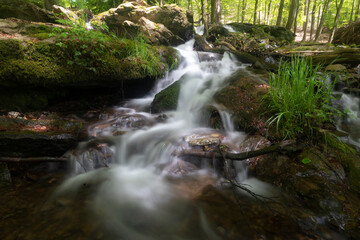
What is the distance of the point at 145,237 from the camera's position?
202cm

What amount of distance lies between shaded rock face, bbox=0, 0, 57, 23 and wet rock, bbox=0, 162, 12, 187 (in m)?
5.50

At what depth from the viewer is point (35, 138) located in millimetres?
2762

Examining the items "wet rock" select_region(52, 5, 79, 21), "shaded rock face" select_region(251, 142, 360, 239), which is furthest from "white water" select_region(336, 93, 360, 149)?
"wet rock" select_region(52, 5, 79, 21)

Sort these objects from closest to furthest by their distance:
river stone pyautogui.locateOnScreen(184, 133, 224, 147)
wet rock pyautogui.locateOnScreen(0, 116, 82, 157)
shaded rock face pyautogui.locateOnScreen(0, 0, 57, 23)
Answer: wet rock pyautogui.locateOnScreen(0, 116, 82, 157), river stone pyautogui.locateOnScreen(184, 133, 224, 147), shaded rock face pyautogui.locateOnScreen(0, 0, 57, 23)

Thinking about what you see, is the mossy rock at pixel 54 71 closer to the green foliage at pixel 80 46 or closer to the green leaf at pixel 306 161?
the green foliage at pixel 80 46

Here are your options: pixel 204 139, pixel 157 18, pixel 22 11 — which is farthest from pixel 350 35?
pixel 22 11

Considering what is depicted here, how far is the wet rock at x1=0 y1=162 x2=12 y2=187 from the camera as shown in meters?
2.55

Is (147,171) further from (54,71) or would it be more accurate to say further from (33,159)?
(54,71)

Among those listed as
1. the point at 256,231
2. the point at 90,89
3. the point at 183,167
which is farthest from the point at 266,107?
the point at 90,89

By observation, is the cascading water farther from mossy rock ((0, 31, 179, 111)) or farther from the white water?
the white water

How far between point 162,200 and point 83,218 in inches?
39.6

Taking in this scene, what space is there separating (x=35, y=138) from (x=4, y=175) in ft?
2.04

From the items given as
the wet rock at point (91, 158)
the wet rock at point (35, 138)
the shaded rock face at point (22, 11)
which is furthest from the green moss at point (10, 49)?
the shaded rock face at point (22, 11)

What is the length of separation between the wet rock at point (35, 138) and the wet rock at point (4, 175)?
0.19m
